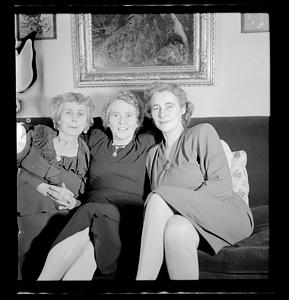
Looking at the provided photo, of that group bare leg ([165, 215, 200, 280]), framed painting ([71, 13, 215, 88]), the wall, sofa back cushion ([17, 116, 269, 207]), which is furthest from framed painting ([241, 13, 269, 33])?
bare leg ([165, 215, 200, 280])

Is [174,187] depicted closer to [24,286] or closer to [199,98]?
[199,98]

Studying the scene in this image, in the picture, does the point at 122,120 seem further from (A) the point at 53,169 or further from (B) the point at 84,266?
(B) the point at 84,266

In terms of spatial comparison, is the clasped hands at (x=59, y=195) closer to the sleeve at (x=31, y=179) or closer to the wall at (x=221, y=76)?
the sleeve at (x=31, y=179)

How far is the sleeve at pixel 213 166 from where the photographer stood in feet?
6.10

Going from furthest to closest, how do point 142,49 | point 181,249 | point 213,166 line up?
point 142,49 → point 213,166 → point 181,249

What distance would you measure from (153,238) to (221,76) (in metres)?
0.69

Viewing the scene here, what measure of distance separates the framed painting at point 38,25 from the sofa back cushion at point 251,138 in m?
→ 0.34

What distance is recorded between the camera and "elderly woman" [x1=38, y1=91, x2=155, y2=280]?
1.79 metres

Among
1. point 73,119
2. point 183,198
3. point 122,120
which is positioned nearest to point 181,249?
point 183,198

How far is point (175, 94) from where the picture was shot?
6.23 ft

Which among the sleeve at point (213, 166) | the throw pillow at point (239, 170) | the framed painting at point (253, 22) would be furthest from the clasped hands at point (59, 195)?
the framed painting at point (253, 22)

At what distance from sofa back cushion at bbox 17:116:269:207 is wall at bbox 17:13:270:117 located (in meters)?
0.03

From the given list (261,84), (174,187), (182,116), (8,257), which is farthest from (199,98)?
(8,257)

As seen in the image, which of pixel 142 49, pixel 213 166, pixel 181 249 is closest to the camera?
pixel 181 249
